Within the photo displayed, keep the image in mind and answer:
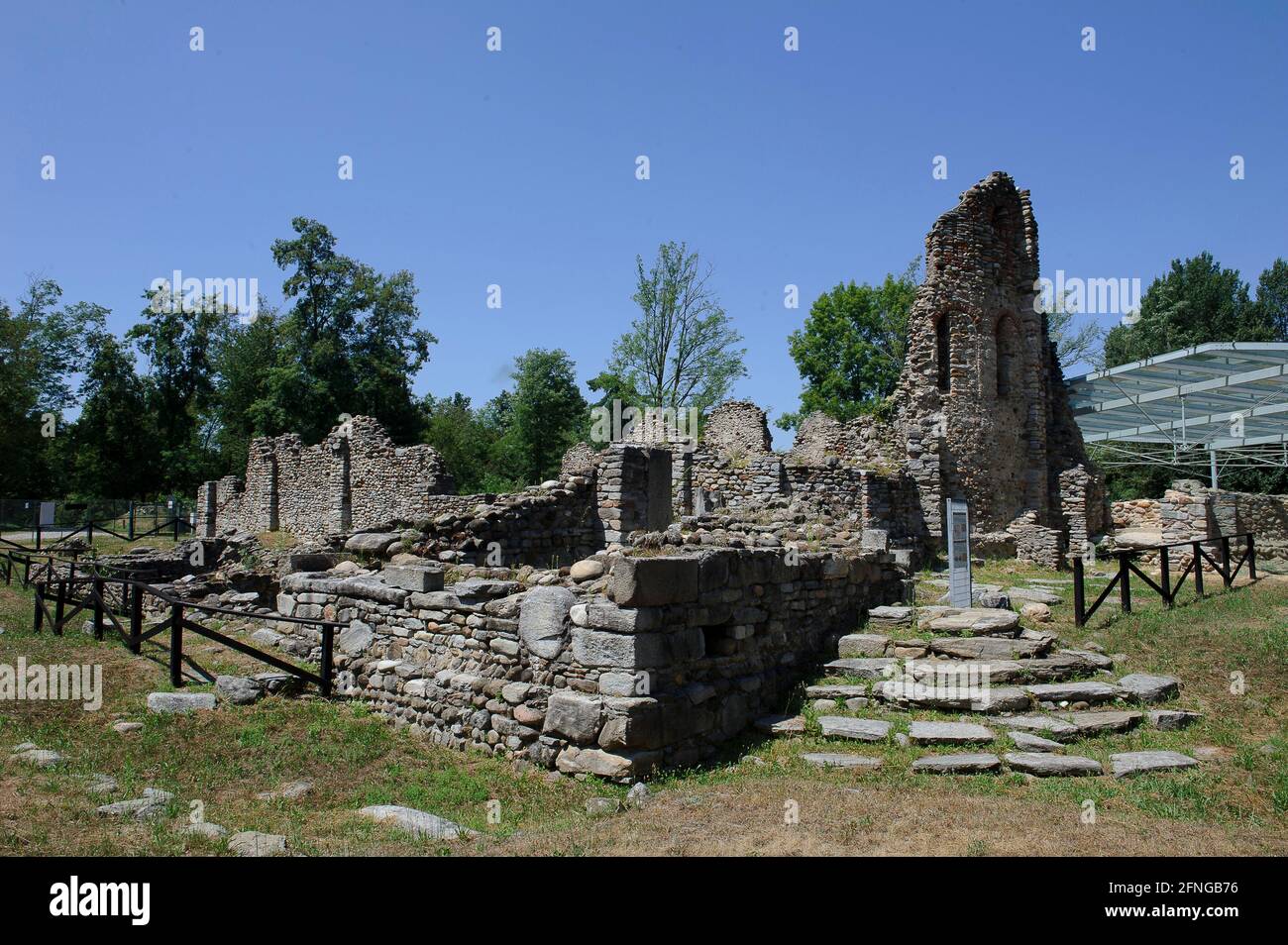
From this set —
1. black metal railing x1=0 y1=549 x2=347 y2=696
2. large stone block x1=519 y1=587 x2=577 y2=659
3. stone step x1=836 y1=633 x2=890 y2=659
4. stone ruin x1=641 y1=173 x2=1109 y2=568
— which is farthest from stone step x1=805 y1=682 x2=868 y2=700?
stone ruin x1=641 y1=173 x2=1109 y2=568

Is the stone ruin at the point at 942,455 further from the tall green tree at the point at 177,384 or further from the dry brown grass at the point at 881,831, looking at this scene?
the tall green tree at the point at 177,384

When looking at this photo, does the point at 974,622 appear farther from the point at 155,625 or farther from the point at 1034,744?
the point at 155,625

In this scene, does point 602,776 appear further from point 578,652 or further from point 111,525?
point 111,525

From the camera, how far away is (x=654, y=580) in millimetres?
7098

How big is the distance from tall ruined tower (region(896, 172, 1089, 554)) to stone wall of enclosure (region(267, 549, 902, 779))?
559 inches

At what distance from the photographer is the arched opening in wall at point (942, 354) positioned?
2333cm

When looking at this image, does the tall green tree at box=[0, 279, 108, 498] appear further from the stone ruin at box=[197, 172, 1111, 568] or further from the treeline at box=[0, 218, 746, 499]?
the stone ruin at box=[197, 172, 1111, 568]

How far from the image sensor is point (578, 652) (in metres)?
7.19

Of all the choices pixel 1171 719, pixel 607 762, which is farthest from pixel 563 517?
pixel 1171 719

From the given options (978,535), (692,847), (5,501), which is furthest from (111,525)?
(692,847)

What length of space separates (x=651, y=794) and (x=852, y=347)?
128ft

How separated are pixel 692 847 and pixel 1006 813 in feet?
7.74

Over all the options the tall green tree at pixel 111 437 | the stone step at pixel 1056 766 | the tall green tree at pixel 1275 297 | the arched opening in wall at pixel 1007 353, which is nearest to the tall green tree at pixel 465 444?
the tall green tree at pixel 111 437

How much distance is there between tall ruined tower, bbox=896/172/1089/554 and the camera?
2286 cm
